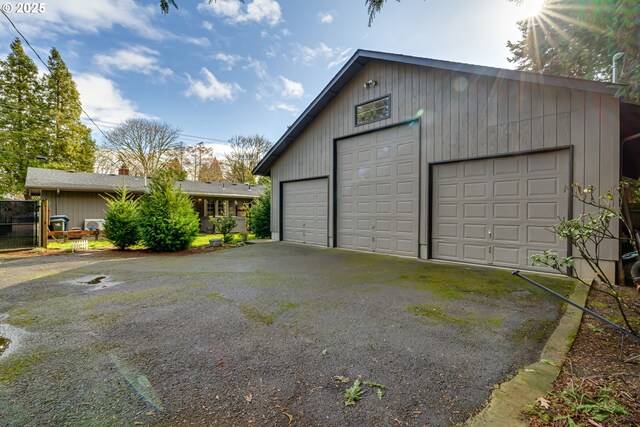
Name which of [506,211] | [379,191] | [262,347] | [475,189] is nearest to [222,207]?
[379,191]

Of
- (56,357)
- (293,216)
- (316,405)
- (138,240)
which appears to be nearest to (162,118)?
(138,240)

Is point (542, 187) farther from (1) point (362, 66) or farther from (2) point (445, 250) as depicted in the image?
(1) point (362, 66)

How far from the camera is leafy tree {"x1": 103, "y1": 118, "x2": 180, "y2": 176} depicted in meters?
22.3

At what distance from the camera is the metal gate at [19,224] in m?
9.29

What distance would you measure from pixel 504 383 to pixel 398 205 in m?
5.93

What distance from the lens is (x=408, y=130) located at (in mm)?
7625

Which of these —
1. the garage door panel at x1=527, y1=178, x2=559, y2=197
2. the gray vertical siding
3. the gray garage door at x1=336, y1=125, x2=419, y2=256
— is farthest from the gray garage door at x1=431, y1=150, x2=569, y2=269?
the gray garage door at x1=336, y1=125, x2=419, y2=256

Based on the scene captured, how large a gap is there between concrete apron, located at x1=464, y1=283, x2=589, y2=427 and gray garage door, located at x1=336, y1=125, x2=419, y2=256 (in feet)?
15.7

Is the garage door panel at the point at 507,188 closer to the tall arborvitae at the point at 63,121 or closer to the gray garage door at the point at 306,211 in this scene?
the gray garage door at the point at 306,211

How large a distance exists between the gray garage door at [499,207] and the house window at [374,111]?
2.28 m

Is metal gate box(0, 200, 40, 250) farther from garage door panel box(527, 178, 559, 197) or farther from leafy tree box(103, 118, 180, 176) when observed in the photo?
garage door panel box(527, 178, 559, 197)

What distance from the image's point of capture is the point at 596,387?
195 cm

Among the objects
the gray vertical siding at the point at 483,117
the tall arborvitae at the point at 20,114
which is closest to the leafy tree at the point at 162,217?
the gray vertical siding at the point at 483,117

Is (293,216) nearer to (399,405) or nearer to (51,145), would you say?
(399,405)
